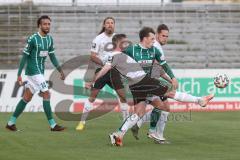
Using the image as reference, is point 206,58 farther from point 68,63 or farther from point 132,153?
point 132,153

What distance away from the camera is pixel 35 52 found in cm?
1446

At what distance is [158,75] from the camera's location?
1339 centimetres

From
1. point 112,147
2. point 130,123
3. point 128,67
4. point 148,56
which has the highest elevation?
point 148,56

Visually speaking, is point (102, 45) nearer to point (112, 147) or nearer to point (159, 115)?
point (159, 115)

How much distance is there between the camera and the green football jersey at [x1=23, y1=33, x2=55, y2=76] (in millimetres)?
14406

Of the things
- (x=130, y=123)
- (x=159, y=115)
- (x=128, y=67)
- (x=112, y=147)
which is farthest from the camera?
(x=159, y=115)

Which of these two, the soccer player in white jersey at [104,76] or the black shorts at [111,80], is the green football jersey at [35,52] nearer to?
the soccer player in white jersey at [104,76]

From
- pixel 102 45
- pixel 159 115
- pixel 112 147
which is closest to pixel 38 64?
pixel 102 45

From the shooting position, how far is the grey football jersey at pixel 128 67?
12.1 metres

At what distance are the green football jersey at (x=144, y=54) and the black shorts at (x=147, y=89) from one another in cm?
32

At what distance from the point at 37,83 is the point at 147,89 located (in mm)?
3252

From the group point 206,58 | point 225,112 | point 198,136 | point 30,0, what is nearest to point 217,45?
point 206,58

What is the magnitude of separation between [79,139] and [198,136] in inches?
91.7

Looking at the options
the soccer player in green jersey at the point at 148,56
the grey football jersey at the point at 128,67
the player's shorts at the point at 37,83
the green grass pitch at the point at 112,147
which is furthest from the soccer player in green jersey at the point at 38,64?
the soccer player in green jersey at the point at 148,56
